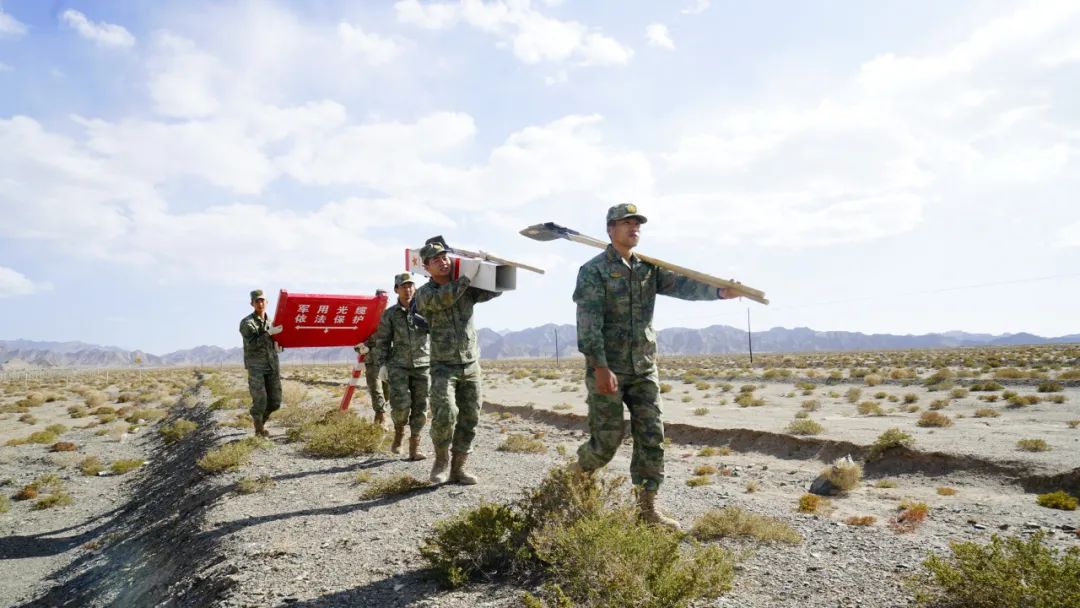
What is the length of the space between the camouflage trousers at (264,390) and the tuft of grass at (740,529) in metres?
7.91

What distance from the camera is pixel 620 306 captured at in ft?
16.3

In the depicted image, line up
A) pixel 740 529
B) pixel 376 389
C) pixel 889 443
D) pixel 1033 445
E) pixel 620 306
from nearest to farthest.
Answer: pixel 620 306
pixel 740 529
pixel 1033 445
pixel 889 443
pixel 376 389

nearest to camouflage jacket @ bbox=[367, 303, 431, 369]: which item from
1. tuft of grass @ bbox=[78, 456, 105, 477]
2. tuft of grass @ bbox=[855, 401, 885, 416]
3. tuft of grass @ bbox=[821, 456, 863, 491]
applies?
tuft of grass @ bbox=[821, 456, 863, 491]

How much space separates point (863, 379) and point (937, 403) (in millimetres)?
12646

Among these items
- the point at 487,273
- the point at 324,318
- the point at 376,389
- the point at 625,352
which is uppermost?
the point at 487,273

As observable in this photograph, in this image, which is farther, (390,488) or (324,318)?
(324,318)

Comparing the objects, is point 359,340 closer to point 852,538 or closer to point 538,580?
point 538,580

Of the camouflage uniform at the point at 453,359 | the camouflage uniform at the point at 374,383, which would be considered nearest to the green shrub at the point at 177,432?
the camouflage uniform at the point at 374,383

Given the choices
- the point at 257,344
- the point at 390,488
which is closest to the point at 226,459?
the point at 257,344

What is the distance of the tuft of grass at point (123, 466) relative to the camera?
12.4 m

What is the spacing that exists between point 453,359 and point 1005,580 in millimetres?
4950

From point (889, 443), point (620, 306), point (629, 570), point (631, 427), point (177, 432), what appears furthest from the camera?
point (177, 432)

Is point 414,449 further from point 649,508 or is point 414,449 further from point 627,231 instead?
point 627,231

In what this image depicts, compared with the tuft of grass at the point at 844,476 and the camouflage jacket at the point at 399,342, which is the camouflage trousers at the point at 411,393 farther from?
the tuft of grass at the point at 844,476
